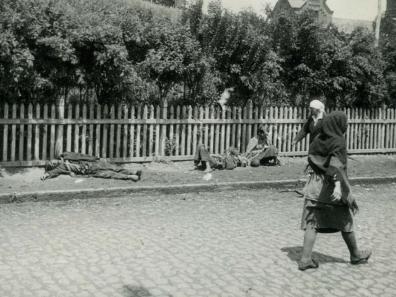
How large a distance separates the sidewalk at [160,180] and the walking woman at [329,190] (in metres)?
4.57

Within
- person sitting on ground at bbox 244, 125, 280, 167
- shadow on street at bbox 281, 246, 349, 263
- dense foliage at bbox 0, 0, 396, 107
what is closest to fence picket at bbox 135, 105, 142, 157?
dense foliage at bbox 0, 0, 396, 107

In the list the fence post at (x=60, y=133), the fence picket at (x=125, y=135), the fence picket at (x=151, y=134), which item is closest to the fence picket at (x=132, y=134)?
the fence picket at (x=125, y=135)

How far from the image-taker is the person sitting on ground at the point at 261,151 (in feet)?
45.5

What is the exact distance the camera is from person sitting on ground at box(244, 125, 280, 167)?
13.9 m

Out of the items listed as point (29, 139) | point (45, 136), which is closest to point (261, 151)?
point (45, 136)

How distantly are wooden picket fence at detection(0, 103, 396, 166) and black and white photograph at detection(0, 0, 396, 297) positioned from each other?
43 mm

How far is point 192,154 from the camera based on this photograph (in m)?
14.0

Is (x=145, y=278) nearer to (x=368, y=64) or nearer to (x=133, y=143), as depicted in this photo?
(x=133, y=143)

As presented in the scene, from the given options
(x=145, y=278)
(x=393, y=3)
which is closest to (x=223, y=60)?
(x=145, y=278)

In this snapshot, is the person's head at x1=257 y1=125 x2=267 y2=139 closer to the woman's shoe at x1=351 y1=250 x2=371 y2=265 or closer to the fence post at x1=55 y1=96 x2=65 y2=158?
the fence post at x1=55 y1=96 x2=65 y2=158

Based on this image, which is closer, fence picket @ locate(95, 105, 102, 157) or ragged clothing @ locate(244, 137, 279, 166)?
fence picket @ locate(95, 105, 102, 157)

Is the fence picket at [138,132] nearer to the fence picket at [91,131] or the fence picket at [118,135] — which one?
the fence picket at [118,135]

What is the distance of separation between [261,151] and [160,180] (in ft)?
11.2

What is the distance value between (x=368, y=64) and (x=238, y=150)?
5337 mm
